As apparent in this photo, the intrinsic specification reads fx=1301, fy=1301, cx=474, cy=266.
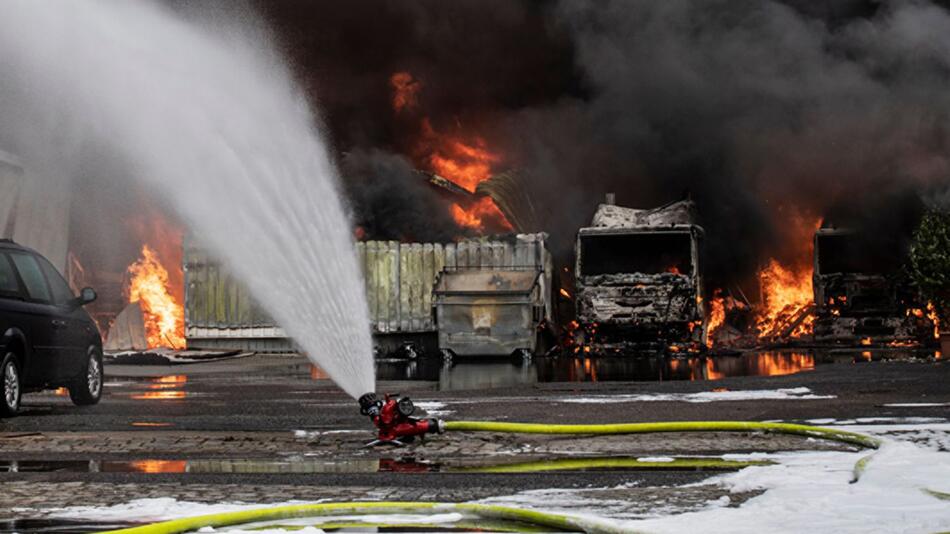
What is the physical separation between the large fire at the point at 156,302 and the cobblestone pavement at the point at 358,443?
1646 centimetres

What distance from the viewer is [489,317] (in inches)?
1103

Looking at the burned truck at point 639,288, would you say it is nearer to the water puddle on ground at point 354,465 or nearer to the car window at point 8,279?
the car window at point 8,279

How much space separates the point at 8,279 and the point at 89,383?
1.93m

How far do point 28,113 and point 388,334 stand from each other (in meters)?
9.85

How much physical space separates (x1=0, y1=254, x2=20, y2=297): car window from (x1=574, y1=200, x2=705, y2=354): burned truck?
16.4 m

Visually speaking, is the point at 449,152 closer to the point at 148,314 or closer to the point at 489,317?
the point at 148,314

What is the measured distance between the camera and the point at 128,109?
70.6 feet

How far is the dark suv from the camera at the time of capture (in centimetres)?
1250

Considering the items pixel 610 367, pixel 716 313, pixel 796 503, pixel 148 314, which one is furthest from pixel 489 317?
pixel 796 503

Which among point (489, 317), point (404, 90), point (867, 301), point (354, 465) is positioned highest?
point (404, 90)

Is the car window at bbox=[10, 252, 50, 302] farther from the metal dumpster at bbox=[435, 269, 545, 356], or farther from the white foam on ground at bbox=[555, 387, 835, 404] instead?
the metal dumpster at bbox=[435, 269, 545, 356]

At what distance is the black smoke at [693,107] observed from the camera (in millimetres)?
33188

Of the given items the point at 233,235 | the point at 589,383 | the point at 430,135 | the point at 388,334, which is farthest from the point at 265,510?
the point at 430,135

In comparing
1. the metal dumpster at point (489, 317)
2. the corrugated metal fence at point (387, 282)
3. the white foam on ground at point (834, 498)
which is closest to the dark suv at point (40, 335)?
the white foam on ground at point (834, 498)
